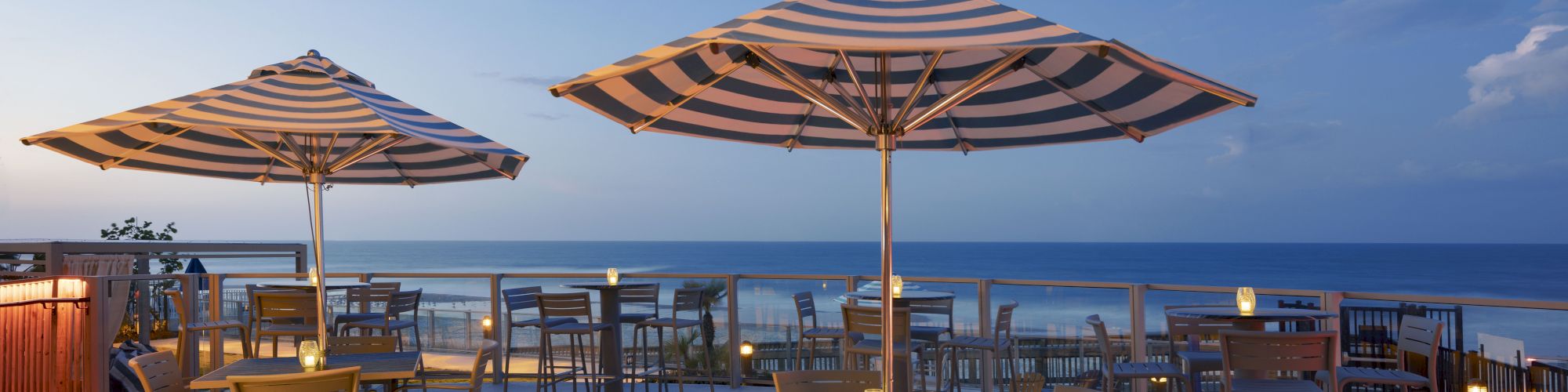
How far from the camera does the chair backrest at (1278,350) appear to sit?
4637 mm

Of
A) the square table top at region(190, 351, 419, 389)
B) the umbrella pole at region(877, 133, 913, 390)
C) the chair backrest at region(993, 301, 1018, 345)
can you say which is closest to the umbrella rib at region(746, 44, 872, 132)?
the umbrella pole at region(877, 133, 913, 390)

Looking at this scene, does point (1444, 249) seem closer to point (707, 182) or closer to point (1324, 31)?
point (1324, 31)

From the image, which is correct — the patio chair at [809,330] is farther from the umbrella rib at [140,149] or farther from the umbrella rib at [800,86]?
the umbrella rib at [140,149]

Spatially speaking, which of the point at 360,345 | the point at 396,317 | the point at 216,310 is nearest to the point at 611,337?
the point at 396,317

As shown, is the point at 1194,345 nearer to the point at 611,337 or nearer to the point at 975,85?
the point at 975,85

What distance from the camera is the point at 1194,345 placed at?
20.1ft

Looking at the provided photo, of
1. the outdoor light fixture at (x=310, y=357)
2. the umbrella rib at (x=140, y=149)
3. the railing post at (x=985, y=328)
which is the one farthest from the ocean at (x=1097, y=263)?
the outdoor light fixture at (x=310, y=357)

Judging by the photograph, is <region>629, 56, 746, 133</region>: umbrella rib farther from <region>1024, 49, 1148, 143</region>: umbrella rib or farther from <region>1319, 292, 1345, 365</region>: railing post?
<region>1319, 292, 1345, 365</region>: railing post

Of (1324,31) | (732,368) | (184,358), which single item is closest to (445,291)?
(184,358)

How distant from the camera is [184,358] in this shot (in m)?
7.47

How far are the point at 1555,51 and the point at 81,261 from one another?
184 ft

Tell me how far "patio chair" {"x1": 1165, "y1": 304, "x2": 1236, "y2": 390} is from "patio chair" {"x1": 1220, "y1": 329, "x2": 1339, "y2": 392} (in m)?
0.72

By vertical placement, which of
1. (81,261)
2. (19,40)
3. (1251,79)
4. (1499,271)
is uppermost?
(1251,79)

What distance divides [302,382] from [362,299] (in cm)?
464
